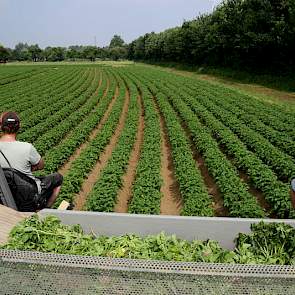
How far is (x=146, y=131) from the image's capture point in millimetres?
15281

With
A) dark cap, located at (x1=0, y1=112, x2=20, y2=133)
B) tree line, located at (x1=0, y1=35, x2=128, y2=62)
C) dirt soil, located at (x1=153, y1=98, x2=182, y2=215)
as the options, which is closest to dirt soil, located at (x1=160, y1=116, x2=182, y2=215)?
dirt soil, located at (x1=153, y1=98, x2=182, y2=215)

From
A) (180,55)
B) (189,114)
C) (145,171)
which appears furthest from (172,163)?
(180,55)

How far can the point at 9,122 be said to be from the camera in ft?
14.5

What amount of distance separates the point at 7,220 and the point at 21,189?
2.89 ft

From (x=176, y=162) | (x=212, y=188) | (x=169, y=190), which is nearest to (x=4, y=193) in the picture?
(x=169, y=190)

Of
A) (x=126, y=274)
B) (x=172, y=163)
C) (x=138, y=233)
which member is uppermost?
(x=126, y=274)

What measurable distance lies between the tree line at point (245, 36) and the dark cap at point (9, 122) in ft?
113

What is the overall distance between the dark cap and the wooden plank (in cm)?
111

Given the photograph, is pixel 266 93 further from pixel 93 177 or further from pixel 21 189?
pixel 21 189

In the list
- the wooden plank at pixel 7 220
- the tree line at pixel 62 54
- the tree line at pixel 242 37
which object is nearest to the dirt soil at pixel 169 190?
the wooden plank at pixel 7 220

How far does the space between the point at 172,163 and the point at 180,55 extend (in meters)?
63.8

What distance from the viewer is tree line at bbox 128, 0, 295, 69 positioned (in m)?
38.4

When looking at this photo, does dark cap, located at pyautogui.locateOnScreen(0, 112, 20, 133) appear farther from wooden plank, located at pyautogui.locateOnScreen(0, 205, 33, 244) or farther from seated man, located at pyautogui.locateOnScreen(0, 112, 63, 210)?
wooden plank, located at pyautogui.locateOnScreen(0, 205, 33, 244)

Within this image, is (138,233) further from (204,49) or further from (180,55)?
(180,55)
